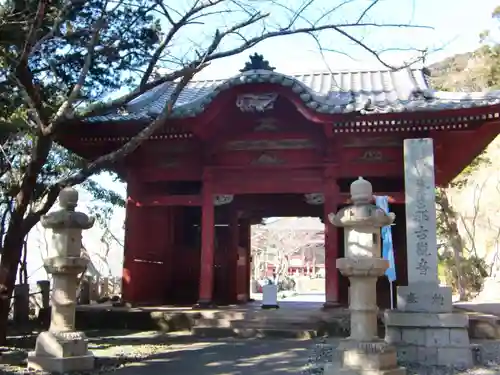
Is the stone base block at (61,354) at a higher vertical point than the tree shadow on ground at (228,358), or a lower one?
higher

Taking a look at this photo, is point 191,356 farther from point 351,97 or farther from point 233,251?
point 233,251

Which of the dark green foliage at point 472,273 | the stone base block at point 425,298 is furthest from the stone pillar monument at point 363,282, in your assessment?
the dark green foliage at point 472,273

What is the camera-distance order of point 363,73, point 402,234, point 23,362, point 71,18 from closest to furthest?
point 23,362, point 71,18, point 402,234, point 363,73

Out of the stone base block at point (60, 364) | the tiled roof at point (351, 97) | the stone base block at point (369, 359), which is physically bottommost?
the stone base block at point (60, 364)

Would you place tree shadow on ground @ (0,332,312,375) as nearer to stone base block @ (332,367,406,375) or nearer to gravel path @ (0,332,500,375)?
gravel path @ (0,332,500,375)

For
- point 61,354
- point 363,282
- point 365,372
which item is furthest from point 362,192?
point 61,354

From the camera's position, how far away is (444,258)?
2503cm

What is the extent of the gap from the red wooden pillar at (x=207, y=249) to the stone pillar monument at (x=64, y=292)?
4.25 meters

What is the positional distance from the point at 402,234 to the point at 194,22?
7455 millimetres

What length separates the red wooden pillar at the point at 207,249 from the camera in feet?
35.1

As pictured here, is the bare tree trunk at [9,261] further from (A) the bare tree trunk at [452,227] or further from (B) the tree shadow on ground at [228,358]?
(A) the bare tree trunk at [452,227]

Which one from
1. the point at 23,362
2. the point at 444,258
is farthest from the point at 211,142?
the point at 444,258

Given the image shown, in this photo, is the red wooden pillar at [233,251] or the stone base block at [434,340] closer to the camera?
the stone base block at [434,340]

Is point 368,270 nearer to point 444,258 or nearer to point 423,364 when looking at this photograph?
point 423,364
